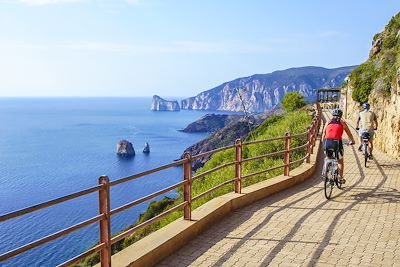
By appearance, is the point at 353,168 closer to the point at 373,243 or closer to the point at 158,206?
the point at 373,243

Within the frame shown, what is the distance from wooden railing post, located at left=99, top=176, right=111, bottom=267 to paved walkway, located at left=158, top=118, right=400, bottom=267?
101 centimetres

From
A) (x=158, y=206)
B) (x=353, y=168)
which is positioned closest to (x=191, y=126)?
(x=158, y=206)

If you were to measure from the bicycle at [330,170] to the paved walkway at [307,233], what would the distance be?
29 cm

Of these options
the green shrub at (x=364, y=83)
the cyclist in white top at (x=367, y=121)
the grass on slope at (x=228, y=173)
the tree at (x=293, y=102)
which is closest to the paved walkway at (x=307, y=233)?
the cyclist in white top at (x=367, y=121)

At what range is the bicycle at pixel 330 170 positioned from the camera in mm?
8953

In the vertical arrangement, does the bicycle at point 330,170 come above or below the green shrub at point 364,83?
below

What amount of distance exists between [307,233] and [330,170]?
2.92 m

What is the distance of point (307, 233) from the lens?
6.57 meters

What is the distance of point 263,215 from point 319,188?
308cm

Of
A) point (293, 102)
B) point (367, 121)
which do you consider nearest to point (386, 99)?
point (367, 121)

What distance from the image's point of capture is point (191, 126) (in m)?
179

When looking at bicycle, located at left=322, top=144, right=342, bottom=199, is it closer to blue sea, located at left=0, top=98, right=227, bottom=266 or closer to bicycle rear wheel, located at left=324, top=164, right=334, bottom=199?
bicycle rear wheel, located at left=324, top=164, right=334, bottom=199

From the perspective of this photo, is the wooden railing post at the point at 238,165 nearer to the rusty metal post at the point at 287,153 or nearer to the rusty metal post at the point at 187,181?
the rusty metal post at the point at 187,181

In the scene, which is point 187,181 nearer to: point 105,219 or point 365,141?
point 105,219
